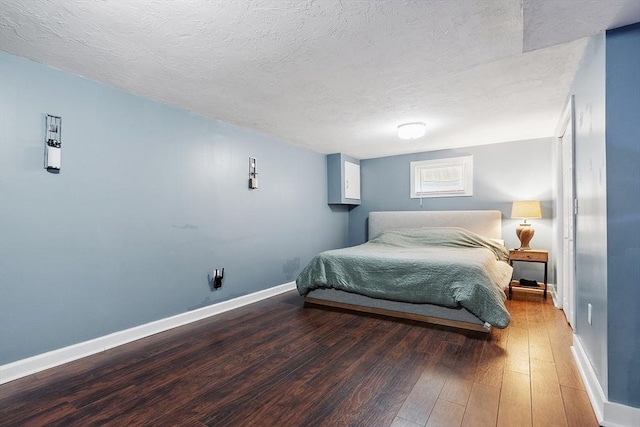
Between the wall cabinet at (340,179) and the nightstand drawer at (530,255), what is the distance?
2.71m

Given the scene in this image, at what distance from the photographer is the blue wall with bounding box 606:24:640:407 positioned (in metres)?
1.47

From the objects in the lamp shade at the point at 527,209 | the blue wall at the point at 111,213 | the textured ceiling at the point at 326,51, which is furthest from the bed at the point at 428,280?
the textured ceiling at the point at 326,51

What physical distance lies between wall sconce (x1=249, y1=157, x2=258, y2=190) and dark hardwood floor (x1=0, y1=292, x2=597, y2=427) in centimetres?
180

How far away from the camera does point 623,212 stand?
4.91 feet

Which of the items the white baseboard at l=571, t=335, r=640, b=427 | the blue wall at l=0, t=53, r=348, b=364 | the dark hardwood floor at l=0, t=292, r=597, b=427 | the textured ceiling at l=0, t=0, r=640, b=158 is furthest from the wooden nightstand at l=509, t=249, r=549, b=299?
the blue wall at l=0, t=53, r=348, b=364

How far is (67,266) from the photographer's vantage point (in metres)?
2.33

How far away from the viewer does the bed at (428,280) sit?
278cm

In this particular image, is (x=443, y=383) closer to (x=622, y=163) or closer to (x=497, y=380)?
(x=497, y=380)

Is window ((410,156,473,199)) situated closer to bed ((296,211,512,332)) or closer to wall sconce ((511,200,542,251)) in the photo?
bed ((296,211,512,332))

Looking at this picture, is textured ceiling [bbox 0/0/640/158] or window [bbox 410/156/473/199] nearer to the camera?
textured ceiling [bbox 0/0/640/158]

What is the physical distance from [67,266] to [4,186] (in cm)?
68

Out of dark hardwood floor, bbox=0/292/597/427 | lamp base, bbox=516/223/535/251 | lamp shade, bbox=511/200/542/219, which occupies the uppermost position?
lamp shade, bbox=511/200/542/219

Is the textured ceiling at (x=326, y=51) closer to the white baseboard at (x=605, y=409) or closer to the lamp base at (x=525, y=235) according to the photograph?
the lamp base at (x=525, y=235)

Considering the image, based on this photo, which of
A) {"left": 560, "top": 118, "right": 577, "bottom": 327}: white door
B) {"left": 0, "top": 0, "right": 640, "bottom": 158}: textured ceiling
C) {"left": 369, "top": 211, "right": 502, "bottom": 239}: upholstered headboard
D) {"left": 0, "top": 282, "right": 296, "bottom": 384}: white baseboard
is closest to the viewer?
{"left": 0, "top": 0, "right": 640, "bottom": 158}: textured ceiling
